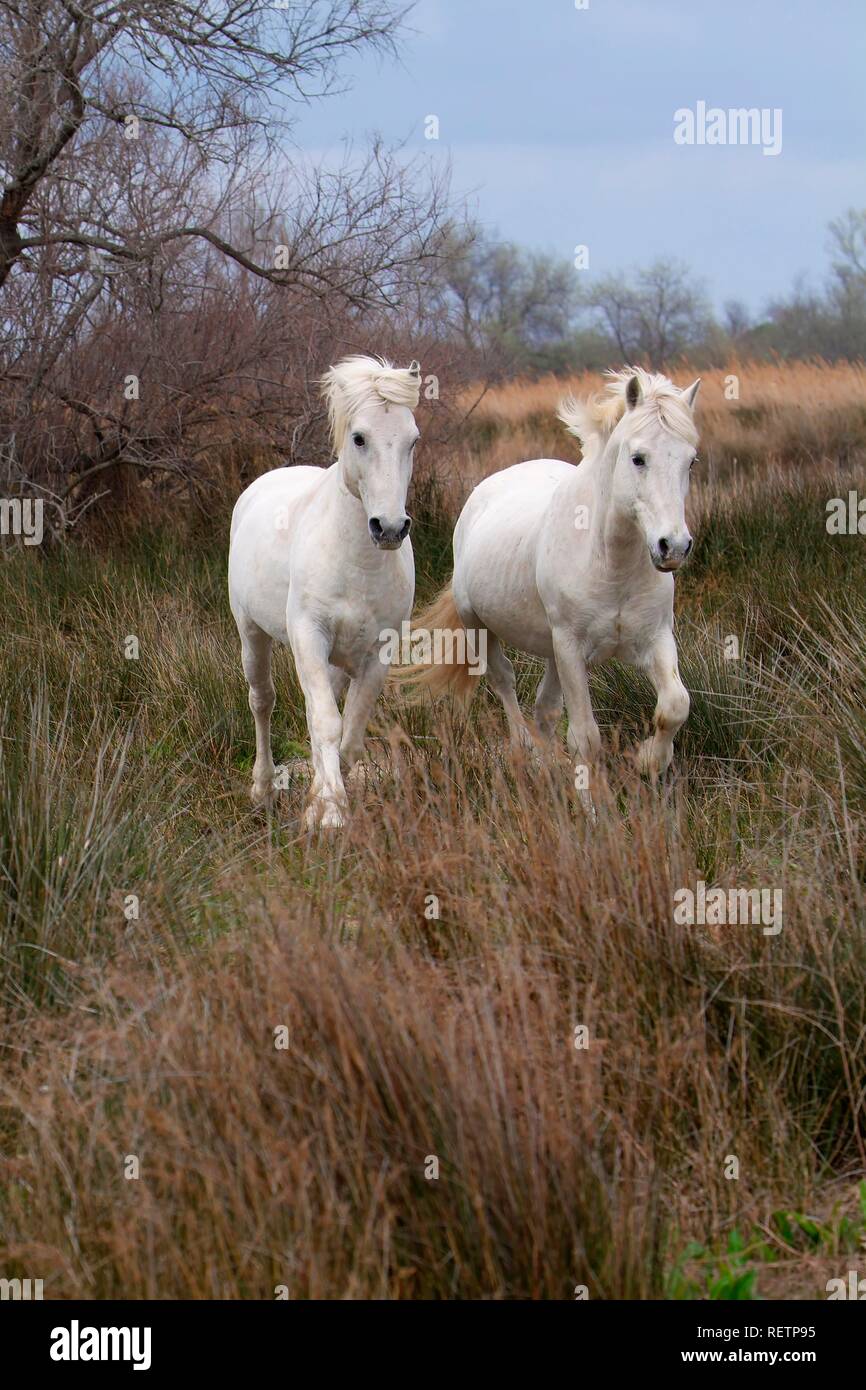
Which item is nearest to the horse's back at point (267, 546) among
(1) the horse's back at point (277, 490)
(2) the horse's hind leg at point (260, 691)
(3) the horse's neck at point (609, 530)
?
(1) the horse's back at point (277, 490)

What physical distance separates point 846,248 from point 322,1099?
46.6 meters

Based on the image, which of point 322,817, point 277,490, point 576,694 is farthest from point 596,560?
point 277,490

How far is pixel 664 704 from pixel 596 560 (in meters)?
0.65

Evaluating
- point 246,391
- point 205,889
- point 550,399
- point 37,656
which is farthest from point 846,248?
point 205,889

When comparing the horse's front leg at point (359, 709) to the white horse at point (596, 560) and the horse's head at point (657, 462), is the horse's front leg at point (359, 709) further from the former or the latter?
the horse's head at point (657, 462)

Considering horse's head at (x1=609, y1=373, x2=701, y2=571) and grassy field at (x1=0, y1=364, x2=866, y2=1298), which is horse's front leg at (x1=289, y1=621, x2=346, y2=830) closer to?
grassy field at (x1=0, y1=364, x2=866, y2=1298)

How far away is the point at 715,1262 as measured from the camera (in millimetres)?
3129

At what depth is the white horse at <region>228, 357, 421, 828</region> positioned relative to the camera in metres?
5.65

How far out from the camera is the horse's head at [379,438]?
18.2 feet

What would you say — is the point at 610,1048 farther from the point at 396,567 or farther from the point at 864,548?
the point at 864,548

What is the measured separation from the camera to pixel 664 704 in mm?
5824

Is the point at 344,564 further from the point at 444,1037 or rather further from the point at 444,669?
the point at 444,1037


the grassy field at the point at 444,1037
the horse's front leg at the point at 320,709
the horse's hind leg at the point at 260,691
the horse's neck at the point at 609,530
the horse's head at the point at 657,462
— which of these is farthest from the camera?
the horse's hind leg at the point at 260,691

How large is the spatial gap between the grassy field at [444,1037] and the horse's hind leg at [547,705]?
1310 millimetres
